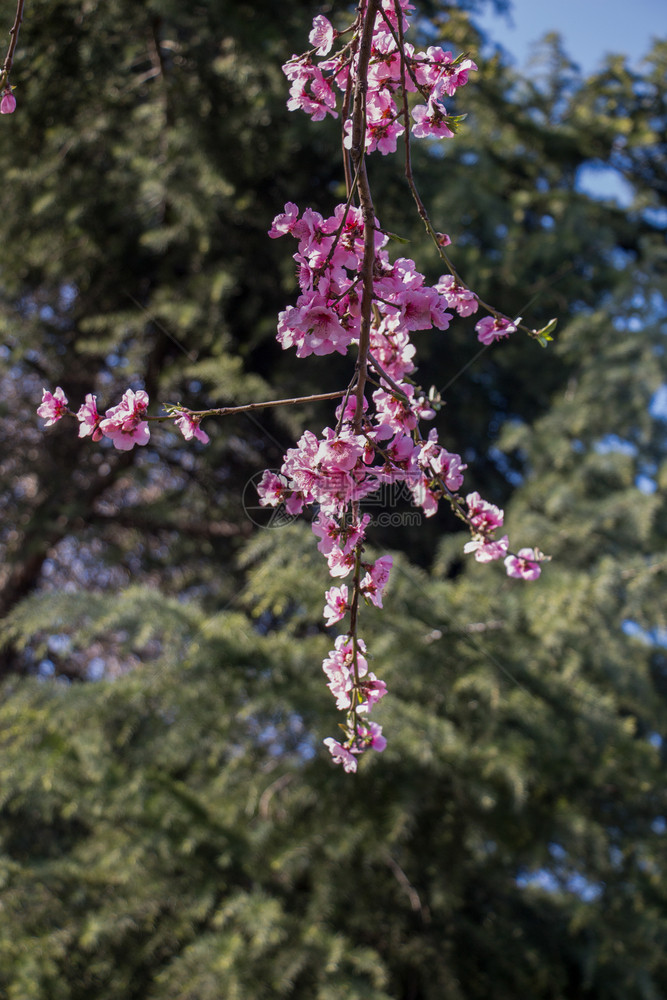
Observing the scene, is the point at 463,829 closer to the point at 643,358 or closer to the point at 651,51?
the point at 643,358

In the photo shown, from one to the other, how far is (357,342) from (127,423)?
0.28 m

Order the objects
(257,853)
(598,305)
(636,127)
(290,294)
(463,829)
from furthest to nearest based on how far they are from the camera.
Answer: (636,127) < (598,305) < (290,294) < (463,829) < (257,853)

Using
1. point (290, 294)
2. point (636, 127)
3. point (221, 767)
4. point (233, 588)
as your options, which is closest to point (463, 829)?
point (221, 767)

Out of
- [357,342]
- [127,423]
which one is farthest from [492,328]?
[127,423]

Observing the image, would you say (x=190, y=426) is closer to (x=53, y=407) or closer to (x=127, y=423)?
(x=127, y=423)

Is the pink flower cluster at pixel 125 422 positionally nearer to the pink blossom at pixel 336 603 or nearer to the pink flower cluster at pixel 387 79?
the pink blossom at pixel 336 603

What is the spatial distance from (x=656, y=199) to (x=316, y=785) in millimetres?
3617

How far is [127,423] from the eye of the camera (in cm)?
81

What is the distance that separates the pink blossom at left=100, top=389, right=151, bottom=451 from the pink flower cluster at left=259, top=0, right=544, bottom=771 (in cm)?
16

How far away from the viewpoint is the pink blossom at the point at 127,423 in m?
0.80

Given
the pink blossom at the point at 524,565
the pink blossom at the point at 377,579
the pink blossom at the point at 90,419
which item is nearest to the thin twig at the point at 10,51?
the pink blossom at the point at 90,419

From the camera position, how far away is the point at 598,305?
3.11 metres

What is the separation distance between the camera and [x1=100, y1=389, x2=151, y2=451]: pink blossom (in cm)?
80

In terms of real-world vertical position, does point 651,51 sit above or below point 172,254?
above
